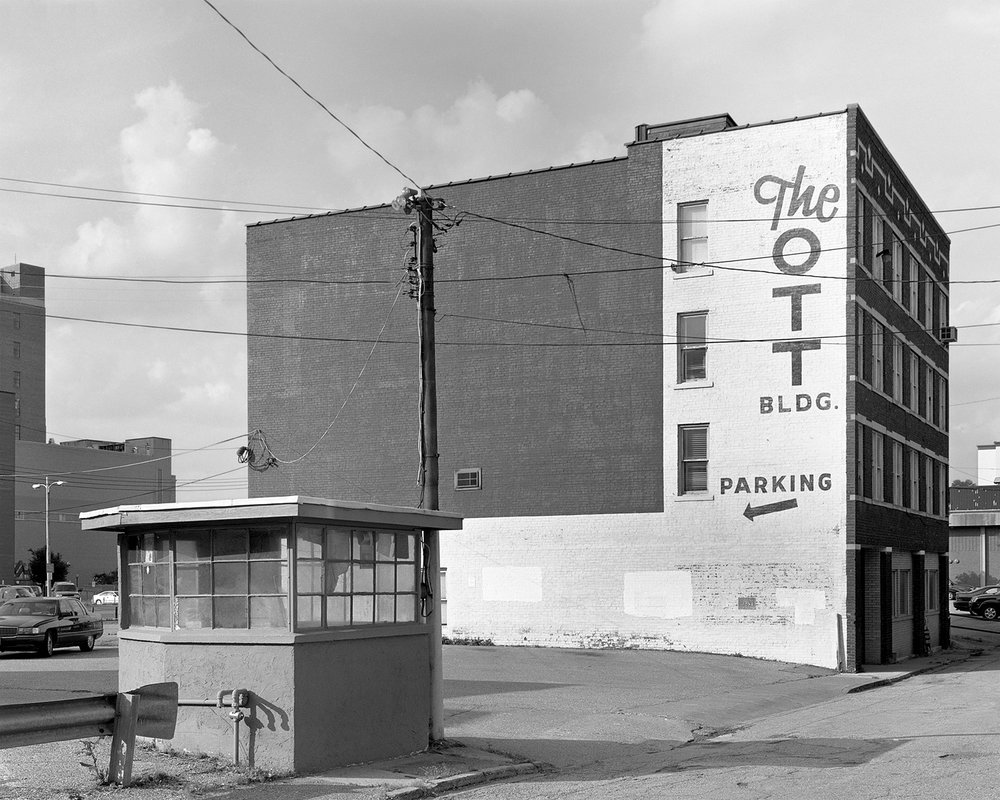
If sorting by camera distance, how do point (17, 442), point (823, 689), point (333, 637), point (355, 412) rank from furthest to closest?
point (17, 442) < point (355, 412) < point (823, 689) < point (333, 637)

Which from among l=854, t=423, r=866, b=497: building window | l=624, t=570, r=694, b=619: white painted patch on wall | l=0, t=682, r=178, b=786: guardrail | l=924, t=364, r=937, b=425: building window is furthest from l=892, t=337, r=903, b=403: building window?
l=0, t=682, r=178, b=786: guardrail

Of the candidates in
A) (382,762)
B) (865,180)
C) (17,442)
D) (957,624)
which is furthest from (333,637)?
(17,442)

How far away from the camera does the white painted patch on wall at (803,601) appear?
100ft

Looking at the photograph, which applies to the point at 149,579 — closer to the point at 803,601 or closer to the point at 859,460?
the point at 803,601

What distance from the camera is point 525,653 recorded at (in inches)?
1224

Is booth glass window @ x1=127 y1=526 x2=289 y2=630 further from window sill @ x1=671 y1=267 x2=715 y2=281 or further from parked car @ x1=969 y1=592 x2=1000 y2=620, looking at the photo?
parked car @ x1=969 y1=592 x2=1000 y2=620

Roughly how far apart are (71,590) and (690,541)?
55.0 metres

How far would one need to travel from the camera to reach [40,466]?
4360 inches

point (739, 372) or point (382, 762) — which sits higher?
point (739, 372)

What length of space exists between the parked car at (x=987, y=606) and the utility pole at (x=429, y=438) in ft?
162

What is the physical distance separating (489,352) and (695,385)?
6.15 m

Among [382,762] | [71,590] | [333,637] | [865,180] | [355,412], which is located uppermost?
[865,180]

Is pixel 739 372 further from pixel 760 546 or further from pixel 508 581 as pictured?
pixel 508 581

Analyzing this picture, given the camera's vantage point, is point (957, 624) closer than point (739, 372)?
No
